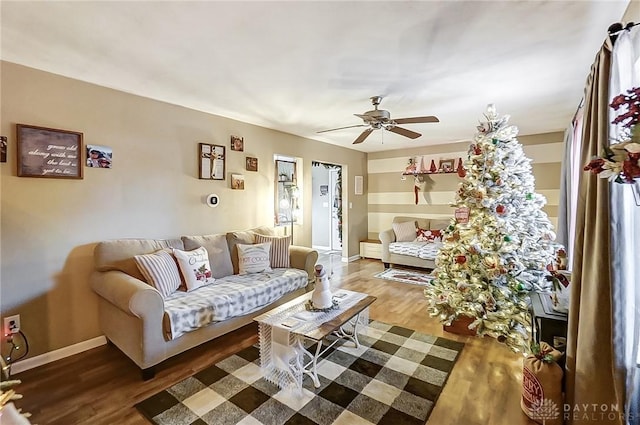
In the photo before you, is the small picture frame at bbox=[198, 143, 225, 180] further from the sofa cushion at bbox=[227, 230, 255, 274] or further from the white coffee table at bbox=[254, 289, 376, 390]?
the white coffee table at bbox=[254, 289, 376, 390]

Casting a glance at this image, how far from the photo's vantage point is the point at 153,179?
10.3 ft


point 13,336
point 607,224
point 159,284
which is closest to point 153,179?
point 159,284

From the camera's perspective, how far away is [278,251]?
3.69 meters

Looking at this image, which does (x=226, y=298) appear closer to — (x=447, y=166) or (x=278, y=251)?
→ (x=278, y=251)

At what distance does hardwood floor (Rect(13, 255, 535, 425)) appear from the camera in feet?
6.07

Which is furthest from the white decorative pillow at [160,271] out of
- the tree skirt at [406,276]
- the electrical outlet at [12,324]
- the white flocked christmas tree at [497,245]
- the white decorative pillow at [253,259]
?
the tree skirt at [406,276]

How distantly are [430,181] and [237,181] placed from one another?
4022 millimetres

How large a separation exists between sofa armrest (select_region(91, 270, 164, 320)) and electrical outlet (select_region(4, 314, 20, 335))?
24.0 inches

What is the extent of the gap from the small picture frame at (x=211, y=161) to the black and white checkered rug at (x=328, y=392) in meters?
2.12

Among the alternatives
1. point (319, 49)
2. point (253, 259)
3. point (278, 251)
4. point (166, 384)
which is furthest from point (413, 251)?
point (166, 384)

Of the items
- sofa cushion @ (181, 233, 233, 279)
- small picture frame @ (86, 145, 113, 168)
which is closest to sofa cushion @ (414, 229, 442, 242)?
sofa cushion @ (181, 233, 233, 279)

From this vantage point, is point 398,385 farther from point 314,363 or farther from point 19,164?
point 19,164

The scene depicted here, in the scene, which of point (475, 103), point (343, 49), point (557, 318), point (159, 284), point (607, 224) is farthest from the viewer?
point (475, 103)

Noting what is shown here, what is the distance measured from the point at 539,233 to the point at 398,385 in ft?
6.60
